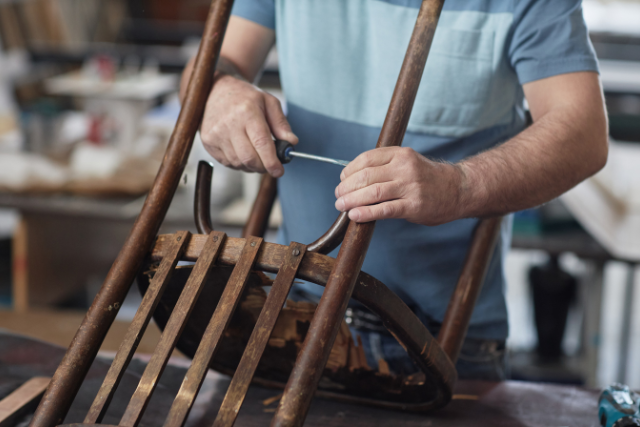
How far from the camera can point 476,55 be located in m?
1.01

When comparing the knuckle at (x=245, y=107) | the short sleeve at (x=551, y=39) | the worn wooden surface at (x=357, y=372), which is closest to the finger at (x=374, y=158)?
the worn wooden surface at (x=357, y=372)

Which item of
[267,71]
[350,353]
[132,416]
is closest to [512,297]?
[267,71]

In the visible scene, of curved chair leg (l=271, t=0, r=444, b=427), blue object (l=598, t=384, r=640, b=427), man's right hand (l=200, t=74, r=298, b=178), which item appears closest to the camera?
curved chair leg (l=271, t=0, r=444, b=427)

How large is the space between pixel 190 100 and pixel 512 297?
305 centimetres

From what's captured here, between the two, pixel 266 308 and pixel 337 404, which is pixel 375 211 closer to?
pixel 266 308

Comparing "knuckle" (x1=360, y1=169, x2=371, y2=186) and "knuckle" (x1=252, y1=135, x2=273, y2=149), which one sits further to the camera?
"knuckle" (x1=252, y1=135, x2=273, y2=149)

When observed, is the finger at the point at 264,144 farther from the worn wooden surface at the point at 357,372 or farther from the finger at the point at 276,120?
the worn wooden surface at the point at 357,372

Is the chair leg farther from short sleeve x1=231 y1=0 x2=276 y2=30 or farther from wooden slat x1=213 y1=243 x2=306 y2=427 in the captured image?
short sleeve x1=231 y1=0 x2=276 y2=30

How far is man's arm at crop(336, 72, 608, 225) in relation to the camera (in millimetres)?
752

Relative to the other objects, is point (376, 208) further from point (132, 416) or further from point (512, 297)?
point (512, 297)

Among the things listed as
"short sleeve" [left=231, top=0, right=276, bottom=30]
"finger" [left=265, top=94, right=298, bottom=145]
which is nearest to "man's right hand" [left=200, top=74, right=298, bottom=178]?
"finger" [left=265, top=94, right=298, bottom=145]

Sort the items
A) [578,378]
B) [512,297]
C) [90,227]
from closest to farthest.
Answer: [578,378] → [90,227] → [512,297]

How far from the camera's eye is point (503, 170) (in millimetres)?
850

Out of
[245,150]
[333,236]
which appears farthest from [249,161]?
[333,236]
